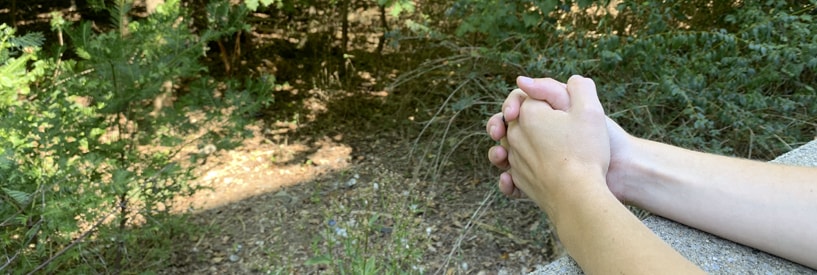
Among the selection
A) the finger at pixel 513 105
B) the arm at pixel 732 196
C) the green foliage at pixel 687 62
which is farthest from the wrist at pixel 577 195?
the green foliage at pixel 687 62

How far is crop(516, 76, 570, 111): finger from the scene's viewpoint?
119cm

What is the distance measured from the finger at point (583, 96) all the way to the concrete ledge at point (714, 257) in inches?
9.9

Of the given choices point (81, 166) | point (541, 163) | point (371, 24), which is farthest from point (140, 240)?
point (371, 24)

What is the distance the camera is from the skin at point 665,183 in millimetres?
918

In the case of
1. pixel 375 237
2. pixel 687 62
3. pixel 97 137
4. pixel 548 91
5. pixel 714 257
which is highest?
pixel 548 91

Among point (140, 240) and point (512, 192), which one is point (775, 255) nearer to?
point (512, 192)

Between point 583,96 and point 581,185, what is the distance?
0.24 metres

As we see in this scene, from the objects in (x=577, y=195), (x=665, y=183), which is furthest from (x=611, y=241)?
(x=665, y=183)

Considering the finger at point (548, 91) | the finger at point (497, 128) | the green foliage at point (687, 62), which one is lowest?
the green foliage at point (687, 62)

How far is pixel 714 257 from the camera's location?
0.92 meters

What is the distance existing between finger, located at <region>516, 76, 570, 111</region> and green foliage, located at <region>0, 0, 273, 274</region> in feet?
4.73

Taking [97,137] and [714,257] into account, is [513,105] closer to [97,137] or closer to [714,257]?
[714,257]

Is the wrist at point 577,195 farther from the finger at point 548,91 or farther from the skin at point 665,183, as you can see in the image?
the finger at point 548,91

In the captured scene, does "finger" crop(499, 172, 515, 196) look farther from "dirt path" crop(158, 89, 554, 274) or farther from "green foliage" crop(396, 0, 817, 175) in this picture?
"green foliage" crop(396, 0, 817, 175)
